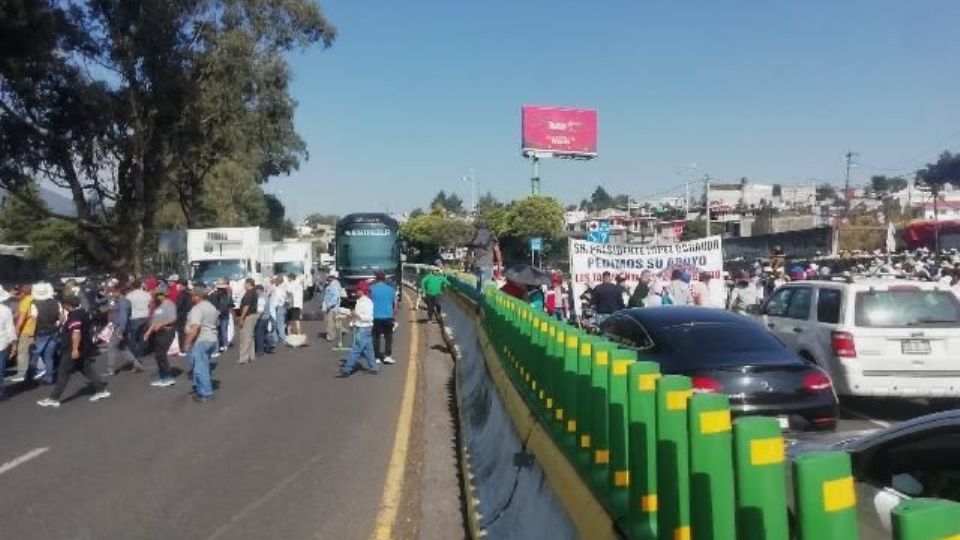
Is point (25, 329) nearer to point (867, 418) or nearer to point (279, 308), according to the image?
point (279, 308)

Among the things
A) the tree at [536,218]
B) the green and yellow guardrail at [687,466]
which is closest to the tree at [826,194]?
the tree at [536,218]

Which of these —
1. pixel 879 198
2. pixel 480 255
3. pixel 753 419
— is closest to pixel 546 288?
pixel 480 255

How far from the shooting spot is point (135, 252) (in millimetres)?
36406

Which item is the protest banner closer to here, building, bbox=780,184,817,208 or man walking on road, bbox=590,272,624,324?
man walking on road, bbox=590,272,624,324

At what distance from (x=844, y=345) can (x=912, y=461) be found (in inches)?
256

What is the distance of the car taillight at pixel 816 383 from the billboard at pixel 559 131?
66355 millimetres

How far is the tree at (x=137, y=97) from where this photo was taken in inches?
1291

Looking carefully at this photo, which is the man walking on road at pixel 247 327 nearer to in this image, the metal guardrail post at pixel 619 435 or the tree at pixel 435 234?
the metal guardrail post at pixel 619 435

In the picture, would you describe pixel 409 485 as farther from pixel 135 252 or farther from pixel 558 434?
pixel 135 252

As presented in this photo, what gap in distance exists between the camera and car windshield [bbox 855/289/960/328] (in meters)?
10.9

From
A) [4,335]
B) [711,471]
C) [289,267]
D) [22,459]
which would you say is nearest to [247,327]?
[4,335]

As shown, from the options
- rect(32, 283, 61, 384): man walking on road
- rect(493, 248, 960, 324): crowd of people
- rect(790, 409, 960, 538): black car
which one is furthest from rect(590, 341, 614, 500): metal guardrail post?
rect(32, 283, 61, 384): man walking on road

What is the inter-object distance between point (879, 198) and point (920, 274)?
100031mm

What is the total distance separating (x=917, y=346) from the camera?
35.1 ft
